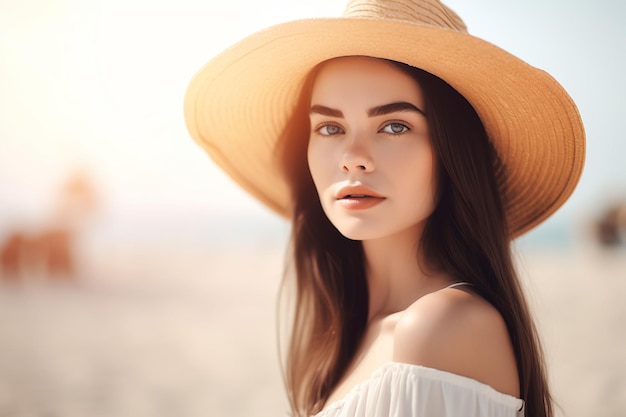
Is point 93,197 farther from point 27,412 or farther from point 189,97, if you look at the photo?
point 189,97

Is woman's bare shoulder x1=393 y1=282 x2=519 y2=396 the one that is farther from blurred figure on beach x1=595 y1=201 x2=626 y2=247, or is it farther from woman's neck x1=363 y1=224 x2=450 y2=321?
blurred figure on beach x1=595 y1=201 x2=626 y2=247

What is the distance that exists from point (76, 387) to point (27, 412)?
1.69ft

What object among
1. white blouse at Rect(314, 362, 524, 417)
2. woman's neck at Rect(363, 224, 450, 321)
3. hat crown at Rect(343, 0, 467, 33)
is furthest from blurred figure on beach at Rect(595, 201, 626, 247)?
white blouse at Rect(314, 362, 524, 417)

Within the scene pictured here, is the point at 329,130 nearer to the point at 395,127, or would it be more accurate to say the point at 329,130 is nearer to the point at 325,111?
the point at 325,111

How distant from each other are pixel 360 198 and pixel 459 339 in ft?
1.47

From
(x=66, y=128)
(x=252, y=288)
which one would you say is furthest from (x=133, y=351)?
(x=66, y=128)

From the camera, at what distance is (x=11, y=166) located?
15.2 m

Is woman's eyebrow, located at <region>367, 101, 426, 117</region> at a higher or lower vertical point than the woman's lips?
higher

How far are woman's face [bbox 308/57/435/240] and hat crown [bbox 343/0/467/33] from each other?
12 cm

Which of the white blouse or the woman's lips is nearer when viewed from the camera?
the white blouse

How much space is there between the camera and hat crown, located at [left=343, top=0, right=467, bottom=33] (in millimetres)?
1688

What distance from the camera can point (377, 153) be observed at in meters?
1.66

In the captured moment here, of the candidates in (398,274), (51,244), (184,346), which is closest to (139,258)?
(51,244)

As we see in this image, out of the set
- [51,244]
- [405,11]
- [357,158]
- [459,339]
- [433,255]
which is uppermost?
[405,11]
